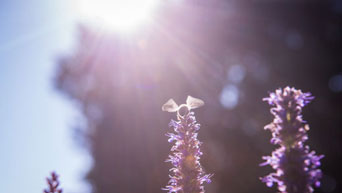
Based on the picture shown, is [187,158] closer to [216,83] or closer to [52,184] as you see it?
[52,184]

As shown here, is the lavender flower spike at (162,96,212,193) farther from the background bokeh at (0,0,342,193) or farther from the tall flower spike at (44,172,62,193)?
the background bokeh at (0,0,342,193)

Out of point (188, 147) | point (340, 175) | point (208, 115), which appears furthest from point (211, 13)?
point (188, 147)

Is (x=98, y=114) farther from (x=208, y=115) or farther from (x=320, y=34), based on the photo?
(x=320, y=34)

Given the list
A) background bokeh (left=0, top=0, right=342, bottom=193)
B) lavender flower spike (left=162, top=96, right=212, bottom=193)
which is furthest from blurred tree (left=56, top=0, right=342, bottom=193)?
lavender flower spike (left=162, top=96, right=212, bottom=193)

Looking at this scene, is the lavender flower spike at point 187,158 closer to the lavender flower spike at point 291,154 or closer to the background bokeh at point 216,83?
the lavender flower spike at point 291,154

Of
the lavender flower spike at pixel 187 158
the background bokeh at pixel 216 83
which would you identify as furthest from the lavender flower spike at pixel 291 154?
the background bokeh at pixel 216 83

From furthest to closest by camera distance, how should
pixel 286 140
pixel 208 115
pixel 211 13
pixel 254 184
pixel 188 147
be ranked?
pixel 211 13 < pixel 208 115 < pixel 254 184 < pixel 188 147 < pixel 286 140
